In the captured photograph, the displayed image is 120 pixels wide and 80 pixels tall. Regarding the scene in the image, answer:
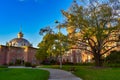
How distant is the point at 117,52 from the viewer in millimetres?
47969

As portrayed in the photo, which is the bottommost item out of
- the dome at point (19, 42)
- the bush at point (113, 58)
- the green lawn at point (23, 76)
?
the green lawn at point (23, 76)

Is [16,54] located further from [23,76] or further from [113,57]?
[23,76]

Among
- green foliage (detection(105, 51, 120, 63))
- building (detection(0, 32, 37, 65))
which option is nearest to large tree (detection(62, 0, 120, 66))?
green foliage (detection(105, 51, 120, 63))

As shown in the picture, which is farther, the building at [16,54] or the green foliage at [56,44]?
the building at [16,54]

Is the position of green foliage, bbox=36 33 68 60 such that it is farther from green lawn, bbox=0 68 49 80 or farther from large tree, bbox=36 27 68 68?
green lawn, bbox=0 68 49 80

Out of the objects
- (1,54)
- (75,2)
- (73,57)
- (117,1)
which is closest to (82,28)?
(75,2)

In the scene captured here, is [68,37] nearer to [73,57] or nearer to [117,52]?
[117,52]

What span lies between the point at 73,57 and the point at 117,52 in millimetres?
29913

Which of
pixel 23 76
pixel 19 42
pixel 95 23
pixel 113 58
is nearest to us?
pixel 23 76

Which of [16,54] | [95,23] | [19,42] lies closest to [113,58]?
A: [95,23]

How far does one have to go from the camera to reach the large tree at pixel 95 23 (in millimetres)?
33406

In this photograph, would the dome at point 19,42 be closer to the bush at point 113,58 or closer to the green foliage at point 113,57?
the bush at point 113,58

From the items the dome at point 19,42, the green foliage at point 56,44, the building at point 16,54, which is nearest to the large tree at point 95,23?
the green foliage at point 56,44

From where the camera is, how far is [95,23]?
1339 inches
